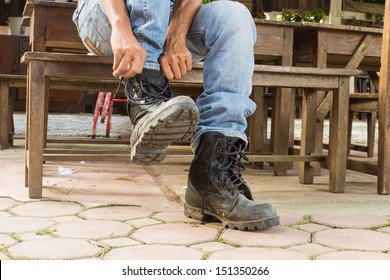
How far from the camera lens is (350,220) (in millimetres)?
1933

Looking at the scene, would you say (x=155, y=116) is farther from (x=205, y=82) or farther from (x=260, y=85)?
(x=260, y=85)

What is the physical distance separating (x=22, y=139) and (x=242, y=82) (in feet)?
12.3

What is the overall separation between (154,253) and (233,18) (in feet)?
2.63

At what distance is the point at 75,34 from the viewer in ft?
10.4

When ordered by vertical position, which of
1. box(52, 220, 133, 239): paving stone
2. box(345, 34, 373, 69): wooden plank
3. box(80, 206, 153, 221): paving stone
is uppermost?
box(345, 34, 373, 69): wooden plank

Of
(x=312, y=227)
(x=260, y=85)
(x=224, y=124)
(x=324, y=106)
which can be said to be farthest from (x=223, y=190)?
(x=324, y=106)

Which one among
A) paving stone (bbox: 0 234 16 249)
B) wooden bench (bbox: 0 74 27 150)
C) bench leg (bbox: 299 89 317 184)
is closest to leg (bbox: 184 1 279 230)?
paving stone (bbox: 0 234 16 249)

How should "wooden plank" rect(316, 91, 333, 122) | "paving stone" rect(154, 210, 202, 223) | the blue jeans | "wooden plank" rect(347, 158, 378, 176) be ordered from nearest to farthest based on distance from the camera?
the blue jeans, "paving stone" rect(154, 210, 202, 223), "wooden plank" rect(347, 158, 378, 176), "wooden plank" rect(316, 91, 333, 122)

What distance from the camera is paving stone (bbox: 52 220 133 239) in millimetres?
1617

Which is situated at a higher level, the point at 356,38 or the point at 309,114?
the point at 356,38

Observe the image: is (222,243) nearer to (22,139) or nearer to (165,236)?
(165,236)

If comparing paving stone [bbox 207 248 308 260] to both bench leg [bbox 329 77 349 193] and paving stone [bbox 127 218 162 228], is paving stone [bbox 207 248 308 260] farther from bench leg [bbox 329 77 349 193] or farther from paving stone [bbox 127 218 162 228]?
bench leg [bbox 329 77 349 193]

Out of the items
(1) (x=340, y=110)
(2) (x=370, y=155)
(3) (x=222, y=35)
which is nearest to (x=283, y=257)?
(3) (x=222, y=35)

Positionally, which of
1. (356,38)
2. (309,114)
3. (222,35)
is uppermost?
(356,38)
